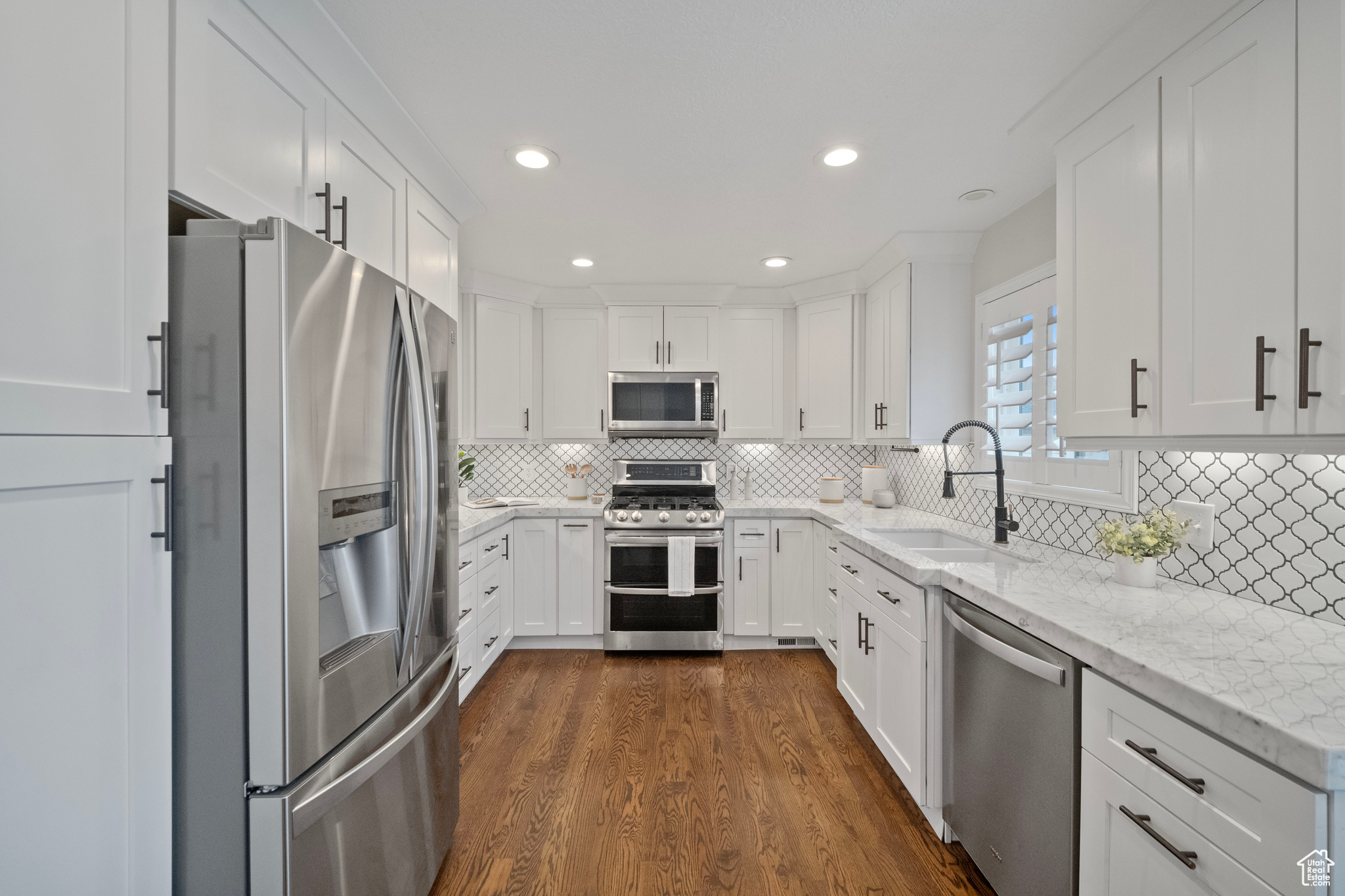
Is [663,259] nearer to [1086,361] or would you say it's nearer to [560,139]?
[560,139]

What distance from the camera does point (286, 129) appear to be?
1.35 m

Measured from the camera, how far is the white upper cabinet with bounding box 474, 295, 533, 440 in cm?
376

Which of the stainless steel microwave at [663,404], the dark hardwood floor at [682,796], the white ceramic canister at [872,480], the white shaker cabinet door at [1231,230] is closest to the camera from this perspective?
the white shaker cabinet door at [1231,230]

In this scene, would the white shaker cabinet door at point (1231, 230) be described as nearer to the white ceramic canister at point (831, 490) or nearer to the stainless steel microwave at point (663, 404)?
the white ceramic canister at point (831, 490)

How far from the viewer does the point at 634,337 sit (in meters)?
3.97

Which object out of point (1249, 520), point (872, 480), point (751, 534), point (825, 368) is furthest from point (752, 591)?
point (1249, 520)

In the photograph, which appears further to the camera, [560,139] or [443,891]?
[560,139]

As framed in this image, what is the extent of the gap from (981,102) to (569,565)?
122 inches

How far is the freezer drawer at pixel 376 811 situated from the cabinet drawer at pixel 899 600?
4.96ft

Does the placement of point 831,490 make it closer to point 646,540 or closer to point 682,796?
point 646,540

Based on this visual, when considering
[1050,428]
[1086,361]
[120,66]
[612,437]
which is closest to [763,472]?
[612,437]

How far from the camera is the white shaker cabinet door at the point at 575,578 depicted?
367cm

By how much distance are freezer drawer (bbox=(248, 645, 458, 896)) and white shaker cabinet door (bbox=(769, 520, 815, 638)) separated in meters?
2.32

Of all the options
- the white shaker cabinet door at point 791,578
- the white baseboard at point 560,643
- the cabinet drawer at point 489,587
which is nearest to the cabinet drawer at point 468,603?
the cabinet drawer at point 489,587
